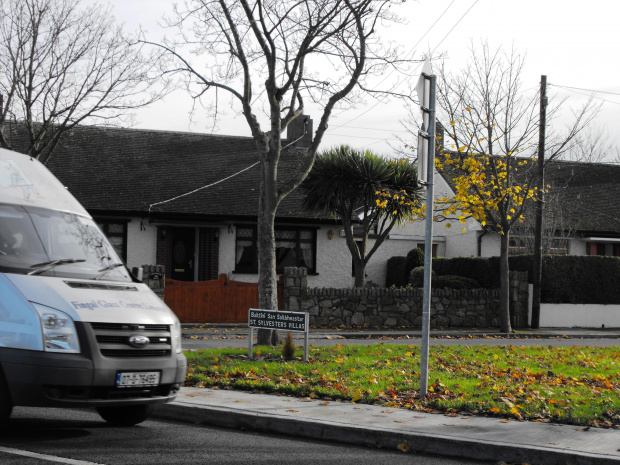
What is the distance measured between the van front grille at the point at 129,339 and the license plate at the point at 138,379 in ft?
0.52

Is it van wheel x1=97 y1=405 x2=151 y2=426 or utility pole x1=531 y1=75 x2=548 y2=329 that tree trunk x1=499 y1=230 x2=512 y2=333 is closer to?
utility pole x1=531 y1=75 x2=548 y2=329

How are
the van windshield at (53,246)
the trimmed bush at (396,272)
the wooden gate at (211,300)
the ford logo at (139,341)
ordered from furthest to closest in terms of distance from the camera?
the trimmed bush at (396,272), the wooden gate at (211,300), the van windshield at (53,246), the ford logo at (139,341)

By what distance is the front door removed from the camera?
27.8 meters

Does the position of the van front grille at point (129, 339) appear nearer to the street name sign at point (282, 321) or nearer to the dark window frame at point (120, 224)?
the street name sign at point (282, 321)

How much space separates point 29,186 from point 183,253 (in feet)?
66.3

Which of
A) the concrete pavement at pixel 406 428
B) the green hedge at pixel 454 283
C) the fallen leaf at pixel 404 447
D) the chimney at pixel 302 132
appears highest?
the chimney at pixel 302 132

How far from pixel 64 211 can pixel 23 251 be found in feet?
2.95

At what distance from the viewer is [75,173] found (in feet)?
92.1

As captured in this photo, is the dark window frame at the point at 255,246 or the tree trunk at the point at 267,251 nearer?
the tree trunk at the point at 267,251

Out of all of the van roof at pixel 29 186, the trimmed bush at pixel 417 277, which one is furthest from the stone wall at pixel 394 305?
the van roof at pixel 29 186

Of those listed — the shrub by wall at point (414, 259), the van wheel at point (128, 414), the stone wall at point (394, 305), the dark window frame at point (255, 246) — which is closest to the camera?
the van wheel at point (128, 414)

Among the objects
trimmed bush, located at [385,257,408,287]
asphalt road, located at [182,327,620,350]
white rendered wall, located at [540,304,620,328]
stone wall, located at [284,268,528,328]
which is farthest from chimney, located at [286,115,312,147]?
asphalt road, located at [182,327,620,350]

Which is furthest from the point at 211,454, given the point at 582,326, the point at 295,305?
the point at 582,326

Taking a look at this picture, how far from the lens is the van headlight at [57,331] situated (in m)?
6.45
